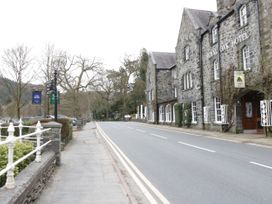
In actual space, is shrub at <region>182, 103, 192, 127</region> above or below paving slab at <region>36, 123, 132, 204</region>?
above

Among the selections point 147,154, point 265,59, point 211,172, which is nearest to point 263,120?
point 265,59

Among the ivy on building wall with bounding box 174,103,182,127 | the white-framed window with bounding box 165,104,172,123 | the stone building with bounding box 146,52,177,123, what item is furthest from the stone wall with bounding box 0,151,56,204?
the stone building with bounding box 146,52,177,123

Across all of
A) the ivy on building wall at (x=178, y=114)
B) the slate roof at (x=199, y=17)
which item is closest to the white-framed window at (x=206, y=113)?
the ivy on building wall at (x=178, y=114)

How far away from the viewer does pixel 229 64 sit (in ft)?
84.6

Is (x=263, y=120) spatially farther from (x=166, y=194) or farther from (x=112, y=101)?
(x=112, y=101)

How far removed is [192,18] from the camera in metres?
33.9

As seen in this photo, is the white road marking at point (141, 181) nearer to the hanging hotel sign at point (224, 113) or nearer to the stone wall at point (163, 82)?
the hanging hotel sign at point (224, 113)

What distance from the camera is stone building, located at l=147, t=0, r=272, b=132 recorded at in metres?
21.6

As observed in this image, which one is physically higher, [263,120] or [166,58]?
[166,58]

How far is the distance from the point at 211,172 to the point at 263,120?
1286 cm

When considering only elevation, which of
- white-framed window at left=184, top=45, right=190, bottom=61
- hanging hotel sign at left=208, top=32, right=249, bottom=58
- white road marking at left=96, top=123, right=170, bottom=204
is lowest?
white road marking at left=96, top=123, right=170, bottom=204

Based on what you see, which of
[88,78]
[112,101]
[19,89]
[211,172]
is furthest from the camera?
[112,101]

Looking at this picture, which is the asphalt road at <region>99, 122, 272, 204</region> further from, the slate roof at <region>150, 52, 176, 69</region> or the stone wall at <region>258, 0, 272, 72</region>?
the slate roof at <region>150, 52, 176, 69</region>

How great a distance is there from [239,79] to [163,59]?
30.2 m
